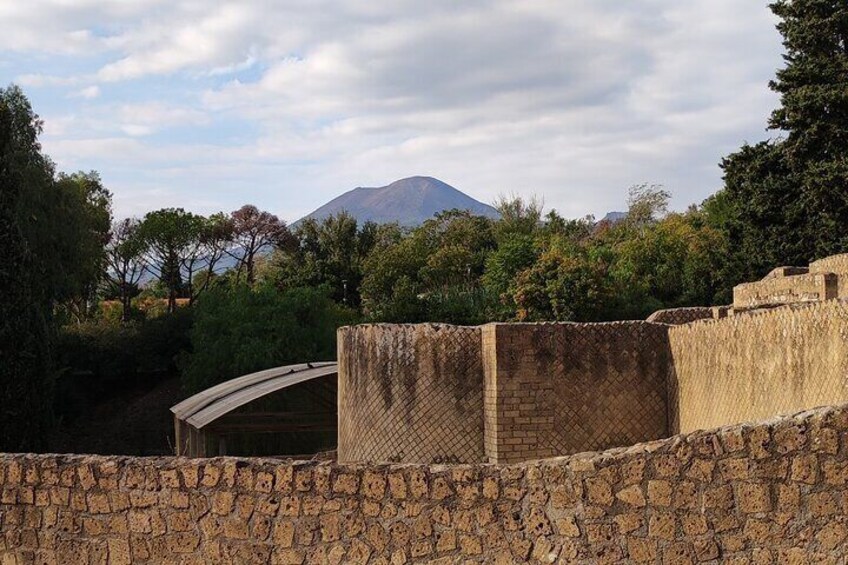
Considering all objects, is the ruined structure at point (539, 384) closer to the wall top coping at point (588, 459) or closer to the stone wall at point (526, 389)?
the stone wall at point (526, 389)

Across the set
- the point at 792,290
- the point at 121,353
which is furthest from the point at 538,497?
the point at 121,353

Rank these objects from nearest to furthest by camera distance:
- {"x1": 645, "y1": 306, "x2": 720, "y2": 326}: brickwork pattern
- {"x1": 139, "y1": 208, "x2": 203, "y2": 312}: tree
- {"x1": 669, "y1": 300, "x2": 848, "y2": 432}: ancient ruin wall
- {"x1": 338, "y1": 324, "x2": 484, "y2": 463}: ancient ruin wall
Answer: {"x1": 669, "y1": 300, "x2": 848, "y2": 432}: ancient ruin wall, {"x1": 338, "y1": 324, "x2": 484, "y2": 463}: ancient ruin wall, {"x1": 645, "y1": 306, "x2": 720, "y2": 326}: brickwork pattern, {"x1": 139, "y1": 208, "x2": 203, "y2": 312}: tree

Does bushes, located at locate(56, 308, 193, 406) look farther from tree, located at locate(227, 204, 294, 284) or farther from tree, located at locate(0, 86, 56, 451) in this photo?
tree, located at locate(227, 204, 294, 284)

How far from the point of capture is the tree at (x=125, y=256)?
173 feet

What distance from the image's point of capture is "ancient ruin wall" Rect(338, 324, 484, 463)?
507 inches

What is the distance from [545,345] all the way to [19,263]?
15245 mm

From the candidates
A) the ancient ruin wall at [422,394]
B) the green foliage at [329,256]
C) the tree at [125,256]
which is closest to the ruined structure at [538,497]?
the ancient ruin wall at [422,394]

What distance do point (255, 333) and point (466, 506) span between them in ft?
81.4

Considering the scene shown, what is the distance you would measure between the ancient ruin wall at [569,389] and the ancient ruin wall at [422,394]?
337 mm

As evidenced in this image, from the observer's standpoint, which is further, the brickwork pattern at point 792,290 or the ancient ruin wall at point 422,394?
the ancient ruin wall at point 422,394

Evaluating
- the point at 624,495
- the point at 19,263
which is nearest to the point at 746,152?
the point at 19,263

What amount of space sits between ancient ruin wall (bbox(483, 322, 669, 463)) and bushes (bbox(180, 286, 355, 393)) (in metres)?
17.9

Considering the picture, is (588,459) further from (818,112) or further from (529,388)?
(818,112)

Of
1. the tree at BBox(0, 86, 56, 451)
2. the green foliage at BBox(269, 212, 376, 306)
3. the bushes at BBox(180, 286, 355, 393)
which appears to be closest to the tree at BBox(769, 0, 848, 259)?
the bushes at BBox(180, 286, 355, 393)
